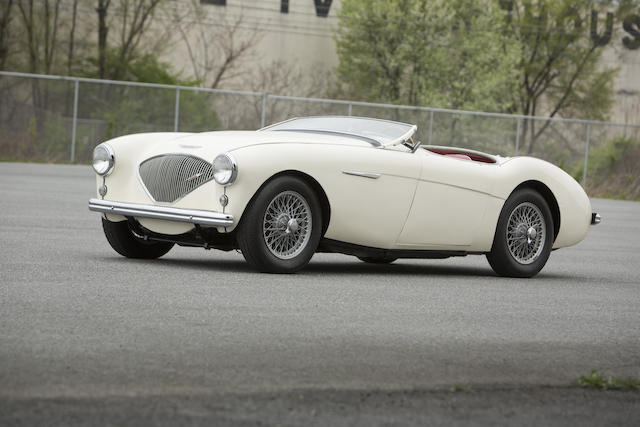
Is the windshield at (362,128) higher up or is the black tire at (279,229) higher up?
the windshield at (362,128)

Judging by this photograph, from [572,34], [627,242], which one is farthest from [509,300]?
[572,34]

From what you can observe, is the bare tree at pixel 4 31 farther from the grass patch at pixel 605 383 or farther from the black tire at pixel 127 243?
the grass patch at pixel 605 383

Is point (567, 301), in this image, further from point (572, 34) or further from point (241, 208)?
point (572, 34)

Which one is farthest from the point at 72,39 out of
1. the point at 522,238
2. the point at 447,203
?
the point at 447,203

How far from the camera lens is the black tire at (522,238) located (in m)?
9.49

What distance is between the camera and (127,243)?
358 inches

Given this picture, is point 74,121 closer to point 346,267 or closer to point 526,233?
point 346,267

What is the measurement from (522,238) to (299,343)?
15.0 feet

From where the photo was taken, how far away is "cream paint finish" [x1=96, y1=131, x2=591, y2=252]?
320 inches

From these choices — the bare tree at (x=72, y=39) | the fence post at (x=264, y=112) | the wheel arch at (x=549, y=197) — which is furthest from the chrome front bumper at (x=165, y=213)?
the bare tree at (x=72, y=39)

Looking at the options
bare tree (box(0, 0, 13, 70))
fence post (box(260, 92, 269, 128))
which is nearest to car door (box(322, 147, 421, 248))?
fence post (box(260, 92, 269, 128))

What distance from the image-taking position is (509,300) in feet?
25.5

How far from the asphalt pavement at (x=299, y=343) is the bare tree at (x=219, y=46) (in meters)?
39.8

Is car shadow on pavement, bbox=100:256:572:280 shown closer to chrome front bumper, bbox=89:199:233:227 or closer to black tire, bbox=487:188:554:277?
black tire, bbox=487:188:554:277
